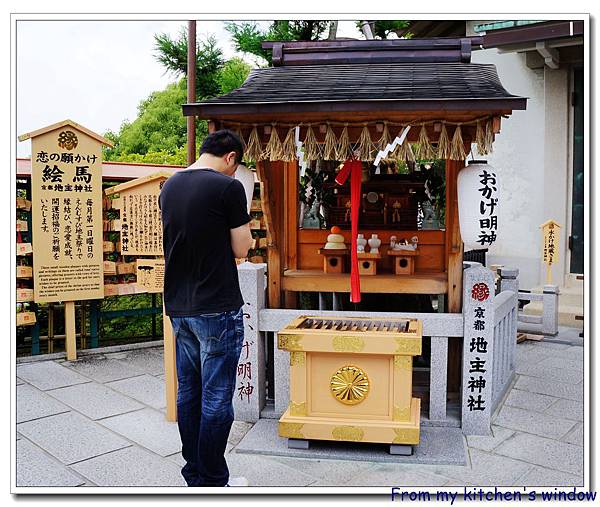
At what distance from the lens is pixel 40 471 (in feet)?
14.5

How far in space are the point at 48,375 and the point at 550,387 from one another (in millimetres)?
5323

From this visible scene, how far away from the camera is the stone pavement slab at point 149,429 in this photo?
16.0 ft

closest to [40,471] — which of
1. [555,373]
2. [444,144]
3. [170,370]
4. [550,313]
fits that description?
[170,370]

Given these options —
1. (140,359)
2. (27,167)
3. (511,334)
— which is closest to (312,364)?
(511,334)

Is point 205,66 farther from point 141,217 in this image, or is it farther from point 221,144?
point 221,144

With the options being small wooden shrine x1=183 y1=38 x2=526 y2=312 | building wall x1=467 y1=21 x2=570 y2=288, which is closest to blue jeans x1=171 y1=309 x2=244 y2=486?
small wooden shrine x1=183 y1=38 x2=526 y2=312

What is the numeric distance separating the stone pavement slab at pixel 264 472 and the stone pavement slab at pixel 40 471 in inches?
41.5

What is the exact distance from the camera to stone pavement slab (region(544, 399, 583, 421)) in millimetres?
5633

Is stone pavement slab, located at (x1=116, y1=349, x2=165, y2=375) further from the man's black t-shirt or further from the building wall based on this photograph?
the building wall

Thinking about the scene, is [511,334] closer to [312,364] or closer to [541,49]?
[312,364]

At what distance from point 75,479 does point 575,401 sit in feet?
14.9

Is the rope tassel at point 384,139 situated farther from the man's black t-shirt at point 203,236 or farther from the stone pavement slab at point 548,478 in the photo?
the stone pavement slab at point 548,478

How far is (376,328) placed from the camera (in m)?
4.93

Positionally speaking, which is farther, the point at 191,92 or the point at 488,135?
the point at 191,92
